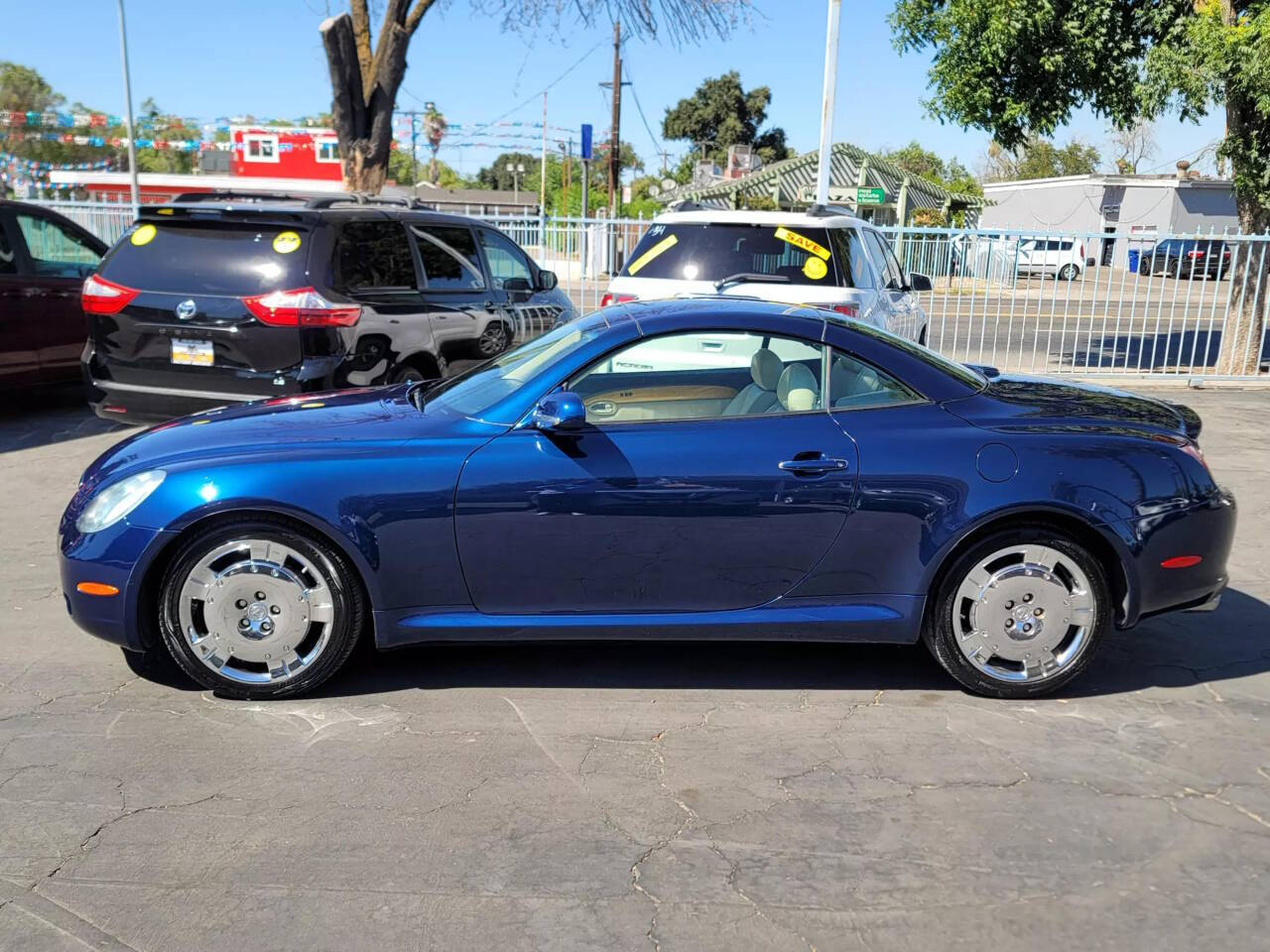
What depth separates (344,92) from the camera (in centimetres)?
1502

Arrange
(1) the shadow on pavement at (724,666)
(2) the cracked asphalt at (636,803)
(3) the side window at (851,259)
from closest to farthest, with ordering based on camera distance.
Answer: (2) the cracked asphalt at (636,803)
(1) the shadow on pavement at (724,666)
(3) the side window at (851,259)

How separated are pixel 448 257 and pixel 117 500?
4405mm

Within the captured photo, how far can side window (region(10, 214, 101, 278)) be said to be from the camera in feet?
30.4

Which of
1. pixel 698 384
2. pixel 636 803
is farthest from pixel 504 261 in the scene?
pixel 636 803

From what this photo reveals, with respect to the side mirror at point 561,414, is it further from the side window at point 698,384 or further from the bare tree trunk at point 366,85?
the bare tree trunk at point 366,85

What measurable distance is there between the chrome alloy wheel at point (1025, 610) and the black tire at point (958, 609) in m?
0.02

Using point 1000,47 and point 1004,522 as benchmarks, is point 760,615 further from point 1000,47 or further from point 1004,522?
point 1000,47

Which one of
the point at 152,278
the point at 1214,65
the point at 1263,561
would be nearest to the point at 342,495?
the point at 152,278

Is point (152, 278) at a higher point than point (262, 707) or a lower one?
higher

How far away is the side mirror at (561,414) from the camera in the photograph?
13.5 ft

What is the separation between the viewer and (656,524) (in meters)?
4.20

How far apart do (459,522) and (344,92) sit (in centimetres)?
1248

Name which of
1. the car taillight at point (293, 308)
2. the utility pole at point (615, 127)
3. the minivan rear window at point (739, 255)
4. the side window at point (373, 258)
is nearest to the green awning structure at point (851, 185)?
the utility pole at point (615, 127)

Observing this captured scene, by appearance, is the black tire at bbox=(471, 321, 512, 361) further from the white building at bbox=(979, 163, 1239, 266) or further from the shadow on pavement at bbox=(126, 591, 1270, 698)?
the white building at bbox=(979, 163, 1239, 266)
